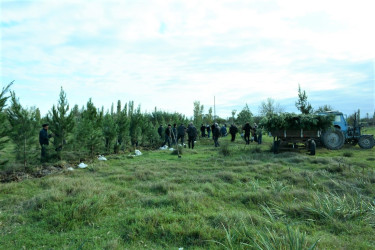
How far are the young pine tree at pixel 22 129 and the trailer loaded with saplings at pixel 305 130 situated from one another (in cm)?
1053

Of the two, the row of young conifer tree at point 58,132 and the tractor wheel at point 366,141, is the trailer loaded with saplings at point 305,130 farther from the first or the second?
the row of young conifer tree at point 58,132

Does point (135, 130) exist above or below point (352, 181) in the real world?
above

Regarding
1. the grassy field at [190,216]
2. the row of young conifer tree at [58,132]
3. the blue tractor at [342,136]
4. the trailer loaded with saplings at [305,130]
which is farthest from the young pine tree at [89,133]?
the blue tractor at [342,136]

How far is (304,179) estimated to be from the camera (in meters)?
6.81

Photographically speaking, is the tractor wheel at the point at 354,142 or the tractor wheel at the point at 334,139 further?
the tractor wheel at the point at 354,142

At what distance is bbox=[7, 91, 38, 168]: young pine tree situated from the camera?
957 centimetres

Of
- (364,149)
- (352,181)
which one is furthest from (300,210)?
(364,149)

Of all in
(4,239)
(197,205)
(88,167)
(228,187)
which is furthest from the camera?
(88,167)

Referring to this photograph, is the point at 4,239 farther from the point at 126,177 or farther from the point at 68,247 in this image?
the point at 126,177

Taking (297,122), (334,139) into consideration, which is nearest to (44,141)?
(297,122)

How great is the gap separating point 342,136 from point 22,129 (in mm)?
15105

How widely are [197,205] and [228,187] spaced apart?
5.60 ft

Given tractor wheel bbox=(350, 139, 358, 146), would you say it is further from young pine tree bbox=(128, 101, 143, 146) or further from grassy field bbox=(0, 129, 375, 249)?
young pine tree bbox=(128, 101, 143, 146)

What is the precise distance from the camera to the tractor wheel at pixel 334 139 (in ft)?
44.6
